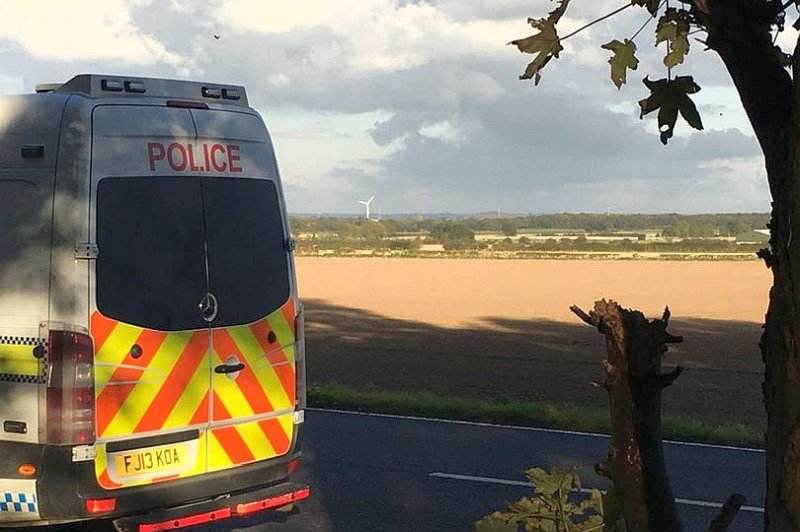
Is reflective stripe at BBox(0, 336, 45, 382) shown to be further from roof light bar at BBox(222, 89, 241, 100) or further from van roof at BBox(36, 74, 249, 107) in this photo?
roof light bar at BBox(222, 89, 241, 100)

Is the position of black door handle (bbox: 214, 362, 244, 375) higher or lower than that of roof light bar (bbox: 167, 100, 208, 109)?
lower

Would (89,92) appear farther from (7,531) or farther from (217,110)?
(7,531)

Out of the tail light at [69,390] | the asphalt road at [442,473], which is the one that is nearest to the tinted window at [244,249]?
the tail light at [69,390]

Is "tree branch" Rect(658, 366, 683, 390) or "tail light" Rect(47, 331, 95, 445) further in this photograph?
"tail light" Rect(47, 331, 95, 445)

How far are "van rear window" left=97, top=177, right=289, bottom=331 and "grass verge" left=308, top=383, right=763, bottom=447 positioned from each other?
5983 mm

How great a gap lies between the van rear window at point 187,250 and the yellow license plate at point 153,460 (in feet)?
2.10

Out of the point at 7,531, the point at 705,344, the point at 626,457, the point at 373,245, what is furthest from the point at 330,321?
the point at 373,245

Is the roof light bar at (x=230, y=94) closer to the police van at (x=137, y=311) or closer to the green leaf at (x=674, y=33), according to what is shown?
the police van at (x=137, y=311)

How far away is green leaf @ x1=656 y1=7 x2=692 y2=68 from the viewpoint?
219cm

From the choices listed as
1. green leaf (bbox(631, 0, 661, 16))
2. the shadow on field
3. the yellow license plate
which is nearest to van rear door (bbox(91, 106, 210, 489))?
the yellow license plate

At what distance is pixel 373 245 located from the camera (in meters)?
120

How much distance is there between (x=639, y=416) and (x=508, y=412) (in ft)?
34.1

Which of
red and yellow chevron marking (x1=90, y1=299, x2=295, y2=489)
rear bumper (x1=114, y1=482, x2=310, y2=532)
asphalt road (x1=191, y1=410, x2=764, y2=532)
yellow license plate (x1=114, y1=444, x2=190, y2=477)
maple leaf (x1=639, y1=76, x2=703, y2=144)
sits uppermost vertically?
maple leaf (x1=639, y1=76, x2=703, y2=144)

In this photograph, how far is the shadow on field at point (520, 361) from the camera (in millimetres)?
15641
